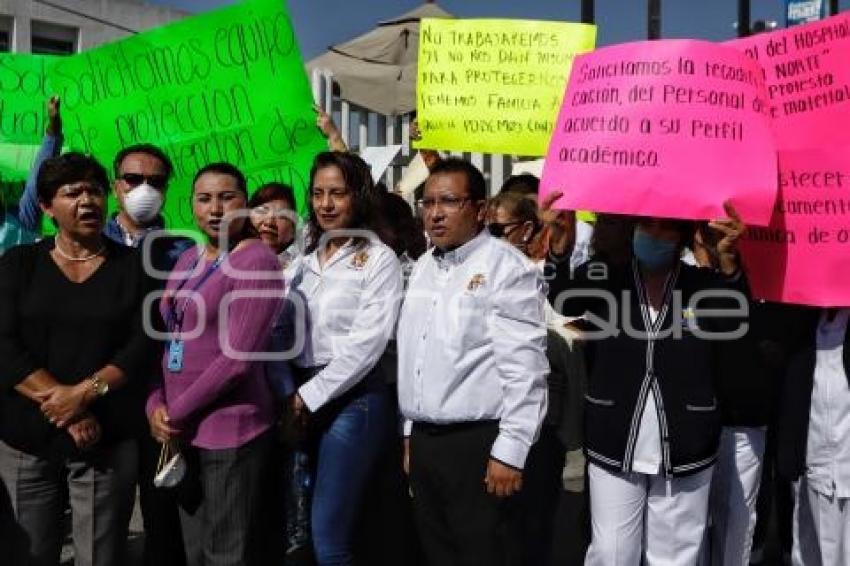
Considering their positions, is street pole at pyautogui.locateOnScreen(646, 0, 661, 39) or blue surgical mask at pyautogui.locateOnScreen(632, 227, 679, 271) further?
street pole at pyautogui.locateOnScreen(646, 0, 661, 39)

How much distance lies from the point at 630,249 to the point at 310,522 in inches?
59.0

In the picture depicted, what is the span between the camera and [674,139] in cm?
297

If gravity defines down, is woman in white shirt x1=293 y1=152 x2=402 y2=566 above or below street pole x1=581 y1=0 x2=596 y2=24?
below

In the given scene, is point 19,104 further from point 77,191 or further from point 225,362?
point 225,362

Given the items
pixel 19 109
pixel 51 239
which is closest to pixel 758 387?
pixel 51 239

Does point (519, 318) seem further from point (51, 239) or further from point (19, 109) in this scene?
point (19, 109)

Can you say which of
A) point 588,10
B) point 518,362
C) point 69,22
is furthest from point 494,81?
point 69,22

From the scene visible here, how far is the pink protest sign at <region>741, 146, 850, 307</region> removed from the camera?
9.83 ft

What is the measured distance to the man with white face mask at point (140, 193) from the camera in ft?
13.0

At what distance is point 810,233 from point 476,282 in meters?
1.10

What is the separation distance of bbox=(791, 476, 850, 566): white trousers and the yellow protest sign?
7.34 ft

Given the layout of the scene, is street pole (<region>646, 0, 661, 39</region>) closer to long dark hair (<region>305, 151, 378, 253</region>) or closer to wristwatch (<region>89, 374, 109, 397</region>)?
long dark hair (<region>305, 151, 378, 253</region>)

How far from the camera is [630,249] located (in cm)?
326

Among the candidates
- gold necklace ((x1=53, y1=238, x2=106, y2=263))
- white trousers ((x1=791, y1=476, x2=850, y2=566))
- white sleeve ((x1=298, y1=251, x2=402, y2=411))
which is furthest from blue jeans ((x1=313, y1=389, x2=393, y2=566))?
white trousers ((x1=791, y1=476, x2=850, y2=566))
